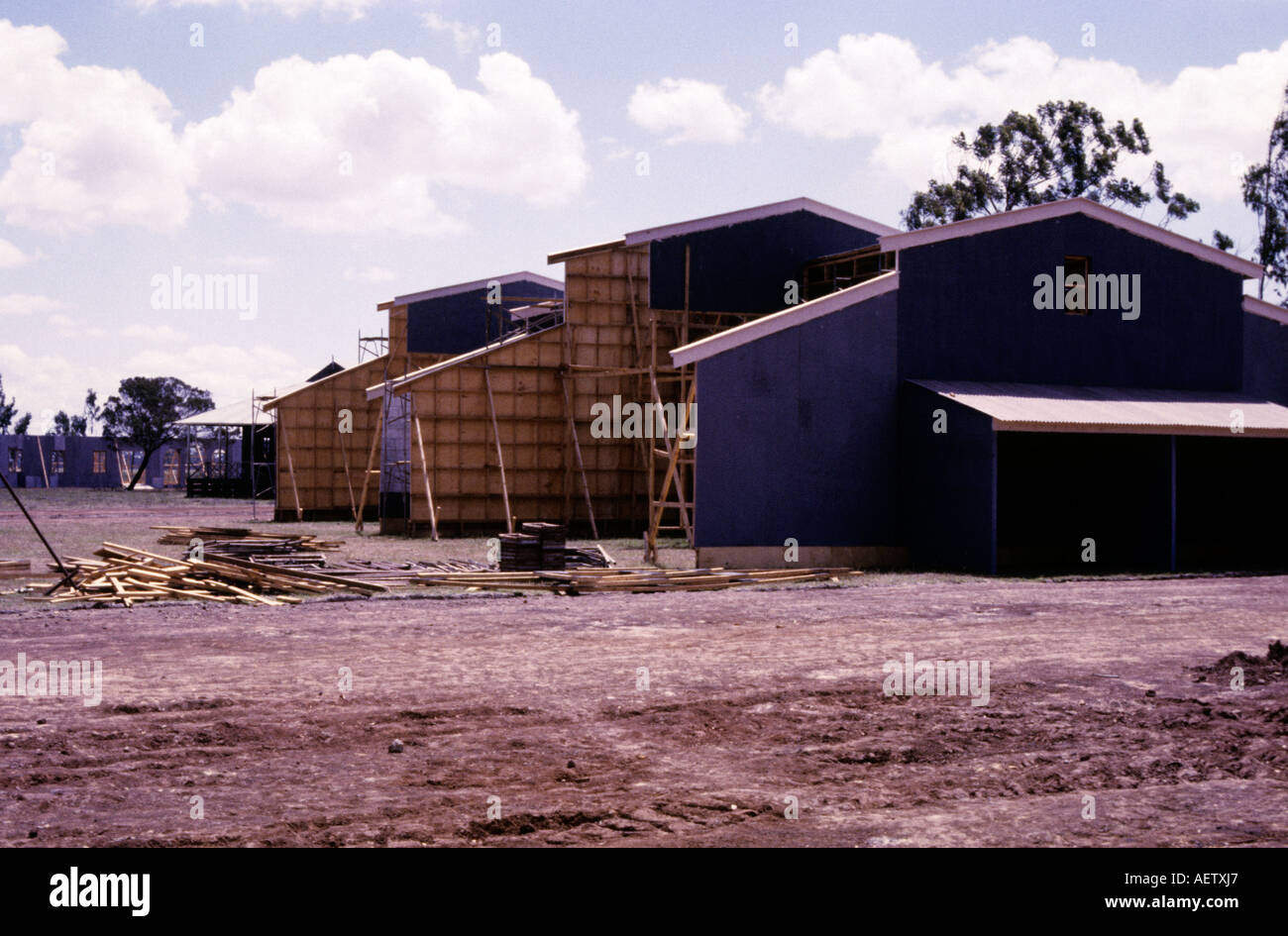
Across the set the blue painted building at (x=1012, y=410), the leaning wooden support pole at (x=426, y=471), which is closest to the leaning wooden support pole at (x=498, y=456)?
the leaning wooden support pole at (x=426, y=471)

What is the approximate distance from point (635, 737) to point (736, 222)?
24162 mm

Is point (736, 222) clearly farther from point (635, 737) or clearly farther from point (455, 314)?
point (635, 737)

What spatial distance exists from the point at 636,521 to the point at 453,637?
19960 millimetres

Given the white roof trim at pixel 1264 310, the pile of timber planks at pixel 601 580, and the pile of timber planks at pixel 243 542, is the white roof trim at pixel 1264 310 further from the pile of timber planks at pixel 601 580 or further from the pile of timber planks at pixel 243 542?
the pile of timber planks at pixel 243 542

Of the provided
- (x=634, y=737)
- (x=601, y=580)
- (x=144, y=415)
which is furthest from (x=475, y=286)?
(x=144, y=415)

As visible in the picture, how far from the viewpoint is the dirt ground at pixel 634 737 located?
241 inches

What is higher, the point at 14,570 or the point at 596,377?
the point at 596,377

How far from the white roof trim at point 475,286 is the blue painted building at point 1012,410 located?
18.1m

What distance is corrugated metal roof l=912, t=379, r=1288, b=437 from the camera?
22031 millimetres

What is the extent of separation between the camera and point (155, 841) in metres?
5.68

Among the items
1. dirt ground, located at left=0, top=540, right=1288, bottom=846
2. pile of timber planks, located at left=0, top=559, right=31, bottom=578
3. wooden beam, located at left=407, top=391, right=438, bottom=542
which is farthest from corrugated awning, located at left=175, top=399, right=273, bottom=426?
dirt ground, located at left=0, top=540, right=1288, bottom=846

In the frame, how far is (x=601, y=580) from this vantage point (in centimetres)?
1867

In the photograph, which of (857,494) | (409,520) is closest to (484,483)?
(409,520)

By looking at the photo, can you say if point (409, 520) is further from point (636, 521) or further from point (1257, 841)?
point (1257, 841)
